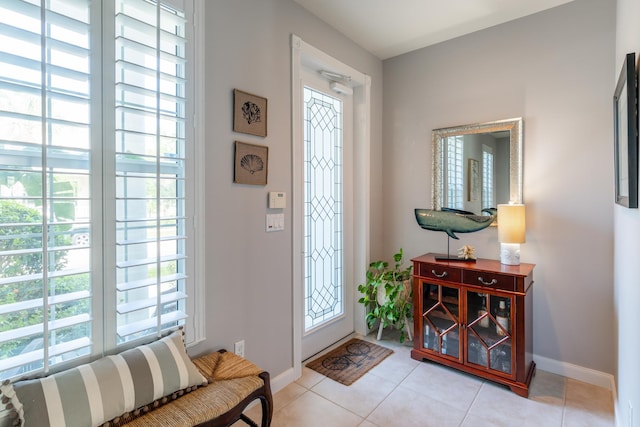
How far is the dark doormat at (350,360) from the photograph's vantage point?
7.80ft

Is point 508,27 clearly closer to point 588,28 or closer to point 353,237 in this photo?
point 588,28

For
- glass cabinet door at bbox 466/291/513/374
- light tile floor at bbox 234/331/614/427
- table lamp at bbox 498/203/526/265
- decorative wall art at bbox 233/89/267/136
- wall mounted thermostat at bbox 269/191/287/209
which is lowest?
light tile floor at bbox 234/331/614/427

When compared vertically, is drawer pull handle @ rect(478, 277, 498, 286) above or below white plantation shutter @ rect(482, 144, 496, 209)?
below

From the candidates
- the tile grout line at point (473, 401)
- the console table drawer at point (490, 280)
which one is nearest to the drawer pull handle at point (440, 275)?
the console table drawer at point (490, 280)

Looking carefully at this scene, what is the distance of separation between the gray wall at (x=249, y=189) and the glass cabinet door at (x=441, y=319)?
1.08 m

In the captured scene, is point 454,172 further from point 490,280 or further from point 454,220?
point 490,280

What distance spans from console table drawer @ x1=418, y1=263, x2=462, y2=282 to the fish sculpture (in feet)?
1.27

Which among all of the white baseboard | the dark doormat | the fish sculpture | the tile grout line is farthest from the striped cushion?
the white baseboard

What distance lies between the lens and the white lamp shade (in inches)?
89.1

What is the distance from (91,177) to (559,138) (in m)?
2.88

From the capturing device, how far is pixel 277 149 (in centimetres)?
215

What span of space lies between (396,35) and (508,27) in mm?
854

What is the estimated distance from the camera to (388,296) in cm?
276

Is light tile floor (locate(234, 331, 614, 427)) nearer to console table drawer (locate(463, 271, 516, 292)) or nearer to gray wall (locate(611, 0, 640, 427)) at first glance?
gray wall (locate(611, 0, 640, 427))
